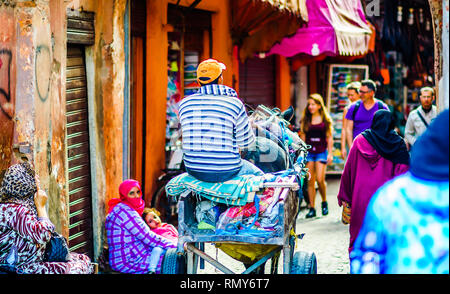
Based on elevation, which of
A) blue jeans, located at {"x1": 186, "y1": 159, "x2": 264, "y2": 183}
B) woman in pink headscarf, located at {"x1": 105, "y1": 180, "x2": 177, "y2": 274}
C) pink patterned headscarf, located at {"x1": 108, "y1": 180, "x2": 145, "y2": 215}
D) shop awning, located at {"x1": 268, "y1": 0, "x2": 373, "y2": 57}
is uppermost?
shop awning, located at {"x1": 268, "y1": 0, "x2": 373, "y2": 57}

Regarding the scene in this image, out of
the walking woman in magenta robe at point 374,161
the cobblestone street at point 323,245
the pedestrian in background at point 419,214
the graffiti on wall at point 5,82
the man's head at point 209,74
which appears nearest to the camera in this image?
the pedestrian in background at point 419,214

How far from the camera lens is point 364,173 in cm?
571

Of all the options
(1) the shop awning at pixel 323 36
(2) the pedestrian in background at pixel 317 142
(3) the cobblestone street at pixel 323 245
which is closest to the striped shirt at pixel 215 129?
(3) the cobblestone street at pixel 323 245

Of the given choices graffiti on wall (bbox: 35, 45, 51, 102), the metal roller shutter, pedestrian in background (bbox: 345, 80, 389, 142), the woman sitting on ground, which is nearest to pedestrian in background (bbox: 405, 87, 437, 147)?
pedestrian in background (bbox: 345, 80, 389, 142)

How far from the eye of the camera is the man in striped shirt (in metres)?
5.18

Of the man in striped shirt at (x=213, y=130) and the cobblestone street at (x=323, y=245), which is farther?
the cobblestone street at (x=323, y=245)

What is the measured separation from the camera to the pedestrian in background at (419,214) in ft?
8.66

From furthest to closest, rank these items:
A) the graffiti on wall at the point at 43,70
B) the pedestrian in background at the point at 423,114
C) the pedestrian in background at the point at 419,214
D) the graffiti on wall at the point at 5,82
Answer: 1. the pedestrian in background at the point at 423,114
2. the graffiti on wall at the point at 43,70
3. the graffiti on wall at the point at 5,82
4. the pedestrian in background at the point at 419,214

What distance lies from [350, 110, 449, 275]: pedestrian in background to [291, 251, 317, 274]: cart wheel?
248 centimetres

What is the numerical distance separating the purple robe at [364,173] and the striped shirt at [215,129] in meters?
1.02

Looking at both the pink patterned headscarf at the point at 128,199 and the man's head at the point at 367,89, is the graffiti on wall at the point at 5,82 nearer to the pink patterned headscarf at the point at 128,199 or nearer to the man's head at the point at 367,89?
the pink patterned headscarf at the point at 128,199

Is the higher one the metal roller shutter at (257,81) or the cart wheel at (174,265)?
the metal roller shutter at (257,81)

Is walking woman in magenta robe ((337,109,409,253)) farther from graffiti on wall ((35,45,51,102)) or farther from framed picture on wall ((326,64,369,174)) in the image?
framed picture on wall ((326,64,369,174))

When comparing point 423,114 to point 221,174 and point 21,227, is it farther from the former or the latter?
point 21,227
